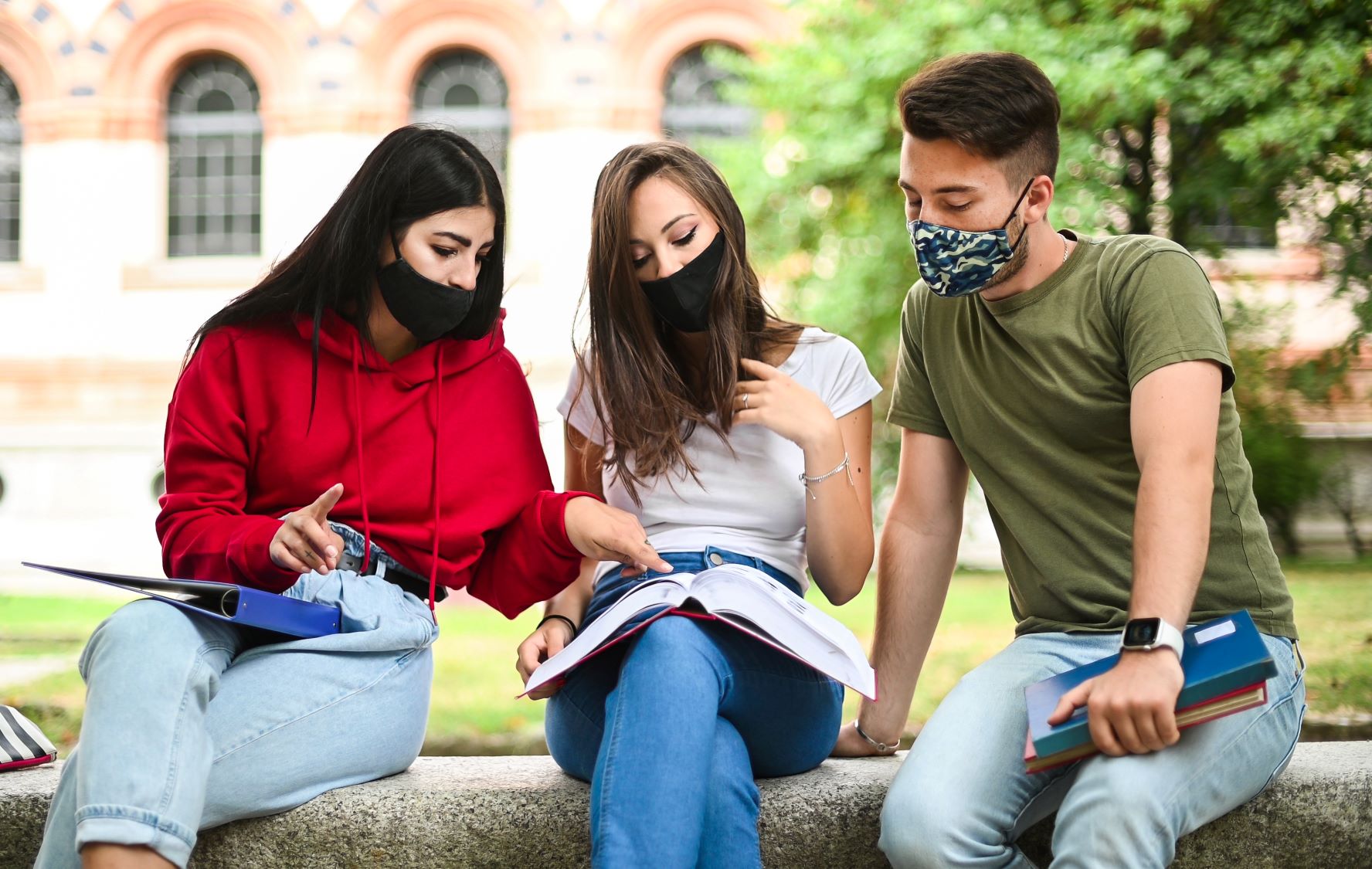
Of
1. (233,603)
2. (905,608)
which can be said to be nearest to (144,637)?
(233,603)

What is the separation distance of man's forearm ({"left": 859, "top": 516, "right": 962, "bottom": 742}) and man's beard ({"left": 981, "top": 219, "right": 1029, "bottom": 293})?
0.55 m

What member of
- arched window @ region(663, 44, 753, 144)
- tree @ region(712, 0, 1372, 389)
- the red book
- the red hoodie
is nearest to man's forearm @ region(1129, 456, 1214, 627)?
the red book

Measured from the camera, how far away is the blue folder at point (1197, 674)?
6.63ft

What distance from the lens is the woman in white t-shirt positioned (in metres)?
2.51

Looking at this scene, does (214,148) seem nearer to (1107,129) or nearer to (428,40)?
(428,40)

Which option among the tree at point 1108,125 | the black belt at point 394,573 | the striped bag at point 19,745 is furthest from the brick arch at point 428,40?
the black belt at point 394,573

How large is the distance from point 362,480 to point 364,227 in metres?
0.52

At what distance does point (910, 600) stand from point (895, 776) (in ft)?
1.56

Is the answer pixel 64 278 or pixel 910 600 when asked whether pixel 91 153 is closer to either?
pixel 64 278

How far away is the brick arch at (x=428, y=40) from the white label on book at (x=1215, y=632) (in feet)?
42.1

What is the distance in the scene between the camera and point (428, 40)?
14281 mm

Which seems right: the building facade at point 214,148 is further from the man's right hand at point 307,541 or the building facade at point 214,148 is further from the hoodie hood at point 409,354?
the man's right hand at point 307,541

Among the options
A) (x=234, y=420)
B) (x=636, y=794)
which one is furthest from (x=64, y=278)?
(x=636, y=794)

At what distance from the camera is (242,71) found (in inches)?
581
